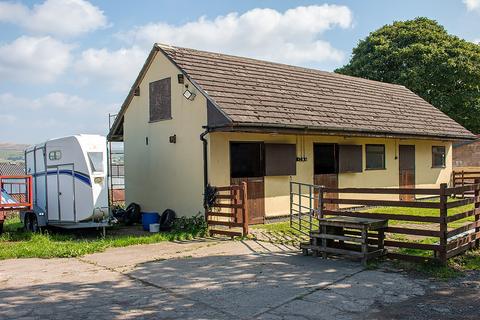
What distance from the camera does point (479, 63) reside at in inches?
1266

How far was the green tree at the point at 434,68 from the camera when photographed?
3192 cm

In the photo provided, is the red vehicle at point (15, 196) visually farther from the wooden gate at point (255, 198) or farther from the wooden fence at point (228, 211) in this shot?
the wooden gate at point (255, 198)

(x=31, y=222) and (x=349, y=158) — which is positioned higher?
(x=349, y=158)

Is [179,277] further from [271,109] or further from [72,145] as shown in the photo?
[271,109]

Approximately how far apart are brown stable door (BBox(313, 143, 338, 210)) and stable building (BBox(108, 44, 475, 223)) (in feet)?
0.11

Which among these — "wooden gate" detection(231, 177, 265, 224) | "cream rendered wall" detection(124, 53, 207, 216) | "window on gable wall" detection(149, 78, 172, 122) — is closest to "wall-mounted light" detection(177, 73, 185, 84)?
"cream rendered wall" detection(124, 53, 207, 216)

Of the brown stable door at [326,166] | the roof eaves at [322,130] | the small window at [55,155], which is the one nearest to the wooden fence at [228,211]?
the roof eaves at [322,130]

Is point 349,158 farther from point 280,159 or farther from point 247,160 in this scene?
point 247,160

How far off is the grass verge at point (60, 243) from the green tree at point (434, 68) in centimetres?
2498

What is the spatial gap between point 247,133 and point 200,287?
24.0 ft

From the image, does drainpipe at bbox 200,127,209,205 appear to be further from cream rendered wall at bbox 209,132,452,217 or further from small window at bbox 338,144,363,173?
small window at bbox 338,144,363,173

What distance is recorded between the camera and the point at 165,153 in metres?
15.1

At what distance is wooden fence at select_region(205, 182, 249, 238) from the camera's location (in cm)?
1181

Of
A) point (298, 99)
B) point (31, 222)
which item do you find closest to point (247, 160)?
point (298, 99)
